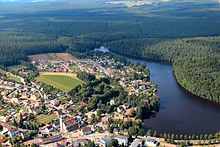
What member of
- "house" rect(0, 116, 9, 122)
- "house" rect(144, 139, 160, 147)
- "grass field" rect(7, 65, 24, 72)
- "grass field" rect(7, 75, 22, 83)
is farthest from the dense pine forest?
"house" rect(0, 116, 9, 122)

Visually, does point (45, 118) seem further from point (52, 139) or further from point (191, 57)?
point (191, 57)

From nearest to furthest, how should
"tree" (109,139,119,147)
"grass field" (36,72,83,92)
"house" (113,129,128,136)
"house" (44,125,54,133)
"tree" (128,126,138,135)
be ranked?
"tree" (109,139,119,147) < "tree" (128,126,138,135) < "house" (113,129,128,136) < "house" (44,125,54,133) < "grass field" (36,72,83,92)

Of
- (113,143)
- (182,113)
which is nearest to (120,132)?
(113,143)

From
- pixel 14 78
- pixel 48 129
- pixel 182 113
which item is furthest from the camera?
pixel 14 78

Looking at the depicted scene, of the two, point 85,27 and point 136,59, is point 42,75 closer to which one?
point 136,59

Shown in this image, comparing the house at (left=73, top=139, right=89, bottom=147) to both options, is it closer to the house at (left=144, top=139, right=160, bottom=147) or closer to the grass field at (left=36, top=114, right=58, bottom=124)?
the house at (left=144, top=139, right=160, bottom=147)

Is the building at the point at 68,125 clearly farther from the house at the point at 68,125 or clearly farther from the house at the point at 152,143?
the house at the point at 152,143

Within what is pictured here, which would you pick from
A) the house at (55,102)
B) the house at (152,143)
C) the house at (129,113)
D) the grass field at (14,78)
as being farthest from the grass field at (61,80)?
the house at (152,143)
